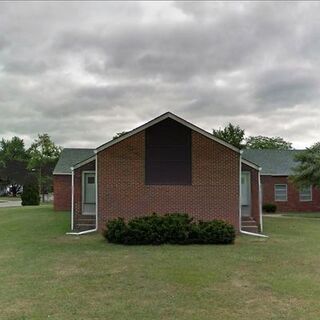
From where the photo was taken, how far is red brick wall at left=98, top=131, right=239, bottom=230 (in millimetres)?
21578

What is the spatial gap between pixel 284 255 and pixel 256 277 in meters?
3.82

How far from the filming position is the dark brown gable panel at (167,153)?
70.8ft

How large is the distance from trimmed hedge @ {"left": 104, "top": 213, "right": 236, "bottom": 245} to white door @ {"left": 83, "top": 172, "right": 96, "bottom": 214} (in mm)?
8396

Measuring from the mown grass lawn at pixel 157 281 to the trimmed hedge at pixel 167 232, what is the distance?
0.62 meters

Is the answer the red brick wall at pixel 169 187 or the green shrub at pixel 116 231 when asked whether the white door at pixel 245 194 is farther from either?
the green shrub at pixel 116 231

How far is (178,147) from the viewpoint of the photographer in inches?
853

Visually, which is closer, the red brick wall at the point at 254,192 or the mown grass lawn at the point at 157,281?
the mown grass lawn at the point at 157,281

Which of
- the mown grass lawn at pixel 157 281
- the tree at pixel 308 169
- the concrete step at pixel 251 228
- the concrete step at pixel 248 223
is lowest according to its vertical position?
the mown grass lawn at pixel 157 281

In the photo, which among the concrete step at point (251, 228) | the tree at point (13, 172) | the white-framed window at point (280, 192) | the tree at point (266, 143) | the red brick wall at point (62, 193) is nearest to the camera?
the concrete step at point (251, 228)

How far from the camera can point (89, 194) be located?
2650cm

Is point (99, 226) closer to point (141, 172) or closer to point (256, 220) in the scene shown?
point (141, 172)

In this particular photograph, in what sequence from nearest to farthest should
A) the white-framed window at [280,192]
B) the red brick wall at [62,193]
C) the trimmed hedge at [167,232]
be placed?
the trimmed hedge at [167,232]
the red brick wall at [62,193]
the white-framed window at [280,192]

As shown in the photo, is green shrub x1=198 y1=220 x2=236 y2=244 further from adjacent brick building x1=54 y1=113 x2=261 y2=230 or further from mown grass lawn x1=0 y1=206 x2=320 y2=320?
adjacent brick building x1=54 y1=113 x2=261 y2=230

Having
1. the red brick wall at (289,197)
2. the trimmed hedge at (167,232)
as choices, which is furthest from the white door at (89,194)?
the red brick wall at (289,197)
